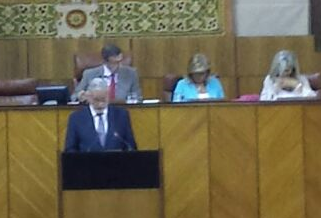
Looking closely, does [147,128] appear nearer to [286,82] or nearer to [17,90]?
[286,82]

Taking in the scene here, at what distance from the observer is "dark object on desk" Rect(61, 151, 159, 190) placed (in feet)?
25.1

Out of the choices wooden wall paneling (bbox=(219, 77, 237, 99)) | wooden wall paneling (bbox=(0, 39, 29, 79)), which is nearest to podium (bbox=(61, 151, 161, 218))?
wooden wall paneling (bbox=(219, 77, 237, 99))

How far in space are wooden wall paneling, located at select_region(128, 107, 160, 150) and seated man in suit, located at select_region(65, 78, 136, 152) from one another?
0.22m

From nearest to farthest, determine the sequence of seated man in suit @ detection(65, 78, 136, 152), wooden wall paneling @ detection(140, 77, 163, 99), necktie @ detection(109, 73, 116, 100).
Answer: seated man in suit @ detection(65, 78, 136, 152) → necktie @ detection(109, 73, 116, 100) → wooden wall paneling @ detection(140, 77, 163, 99)

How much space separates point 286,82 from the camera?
908 centimetres

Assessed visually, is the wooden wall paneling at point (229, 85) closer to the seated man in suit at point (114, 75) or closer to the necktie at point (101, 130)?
the seated man in suit at point (114, 75)

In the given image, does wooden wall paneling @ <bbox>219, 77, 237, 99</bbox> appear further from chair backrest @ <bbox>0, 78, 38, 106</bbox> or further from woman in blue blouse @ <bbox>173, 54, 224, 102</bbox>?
chair backrest @ <bbox>0, 78, 38, 106</bbox>

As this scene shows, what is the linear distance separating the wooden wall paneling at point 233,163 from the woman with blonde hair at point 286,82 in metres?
0.73

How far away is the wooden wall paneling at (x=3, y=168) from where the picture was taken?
27.5 ft

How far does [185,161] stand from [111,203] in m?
0.82

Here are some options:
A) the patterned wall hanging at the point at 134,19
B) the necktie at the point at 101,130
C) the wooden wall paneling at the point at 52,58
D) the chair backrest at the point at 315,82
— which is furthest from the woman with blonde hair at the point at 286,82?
the wooden wall paneling at the point at 52,58

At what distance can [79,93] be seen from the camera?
887 centimetres

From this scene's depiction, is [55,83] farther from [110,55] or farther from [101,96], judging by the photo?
[101,96]

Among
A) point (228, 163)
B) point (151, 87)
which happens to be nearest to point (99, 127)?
point (228, 163)
